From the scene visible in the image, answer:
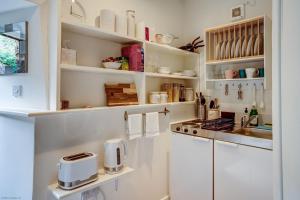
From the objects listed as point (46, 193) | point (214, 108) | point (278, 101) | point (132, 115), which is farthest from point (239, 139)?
point (46, 193)

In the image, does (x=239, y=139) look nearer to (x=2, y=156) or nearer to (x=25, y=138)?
(x=25, y=138)

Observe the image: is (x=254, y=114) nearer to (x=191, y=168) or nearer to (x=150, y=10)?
(x=191, y=168)

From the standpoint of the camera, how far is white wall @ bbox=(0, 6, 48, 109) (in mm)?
1341

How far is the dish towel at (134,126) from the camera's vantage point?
1.82 metres

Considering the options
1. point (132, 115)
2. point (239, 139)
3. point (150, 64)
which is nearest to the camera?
point (239, 139)

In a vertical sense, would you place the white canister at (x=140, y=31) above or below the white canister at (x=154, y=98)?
above

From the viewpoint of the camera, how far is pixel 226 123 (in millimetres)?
2117

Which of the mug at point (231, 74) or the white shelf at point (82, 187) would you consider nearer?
the white shelf at point (82, 187)

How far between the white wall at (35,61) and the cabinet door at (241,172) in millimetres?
1528

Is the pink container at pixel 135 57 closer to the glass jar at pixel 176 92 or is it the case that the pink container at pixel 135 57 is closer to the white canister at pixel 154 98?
the white canister at pixel 154 98

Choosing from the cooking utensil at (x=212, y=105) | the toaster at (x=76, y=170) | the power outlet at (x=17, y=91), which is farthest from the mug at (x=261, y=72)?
the power outlet at (x=17, y=91)

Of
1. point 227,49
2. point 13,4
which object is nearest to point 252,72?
point 227,49

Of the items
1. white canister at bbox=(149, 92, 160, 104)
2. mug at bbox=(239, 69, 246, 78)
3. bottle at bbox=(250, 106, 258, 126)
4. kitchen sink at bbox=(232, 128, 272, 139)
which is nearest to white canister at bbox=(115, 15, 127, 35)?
white canister at bbox=(149, 92, 160, 104)

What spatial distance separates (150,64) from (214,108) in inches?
38.6
